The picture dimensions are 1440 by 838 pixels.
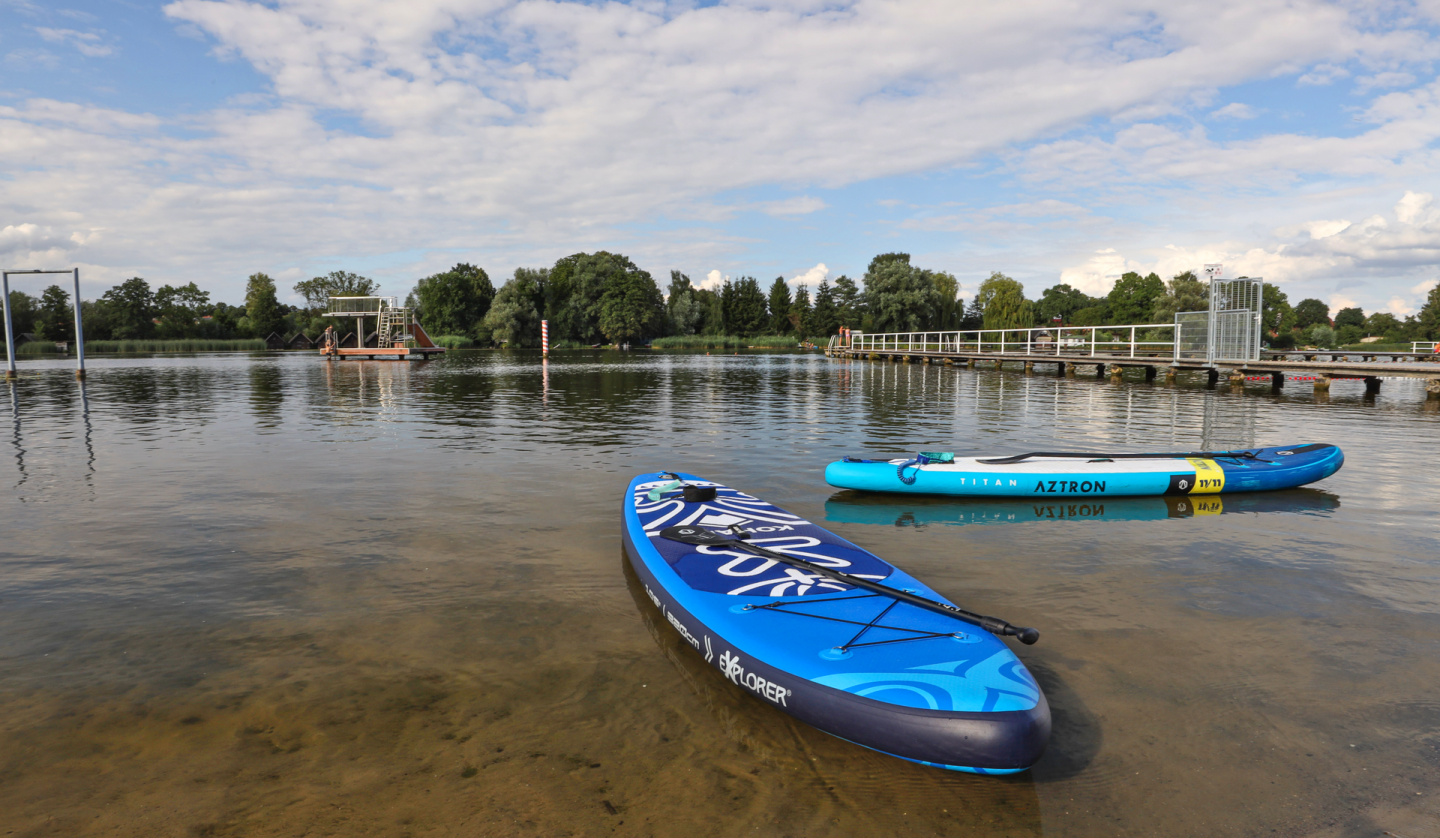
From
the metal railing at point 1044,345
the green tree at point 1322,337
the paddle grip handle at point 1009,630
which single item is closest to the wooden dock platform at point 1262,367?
the metal railing at point 1044,345

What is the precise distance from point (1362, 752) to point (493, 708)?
477cm

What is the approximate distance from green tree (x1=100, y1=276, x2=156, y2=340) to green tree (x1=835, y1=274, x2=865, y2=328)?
92567mm

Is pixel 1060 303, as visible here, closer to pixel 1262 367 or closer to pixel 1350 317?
pixel 1350 317

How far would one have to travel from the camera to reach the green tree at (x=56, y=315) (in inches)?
3597

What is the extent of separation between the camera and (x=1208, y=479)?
9.51m

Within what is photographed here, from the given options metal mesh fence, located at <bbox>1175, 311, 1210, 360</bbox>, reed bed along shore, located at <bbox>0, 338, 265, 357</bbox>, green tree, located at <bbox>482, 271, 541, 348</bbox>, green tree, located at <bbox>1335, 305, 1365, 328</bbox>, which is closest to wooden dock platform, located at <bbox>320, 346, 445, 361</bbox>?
green tree, located at <bbox>482, 271, 541, 348</bbox>

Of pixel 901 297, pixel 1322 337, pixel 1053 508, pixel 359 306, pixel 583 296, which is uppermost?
pixel 583 296

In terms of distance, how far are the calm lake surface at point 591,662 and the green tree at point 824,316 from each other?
8380 cm

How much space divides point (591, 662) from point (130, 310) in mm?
122081

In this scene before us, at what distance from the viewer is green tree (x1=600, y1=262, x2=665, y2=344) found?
92.8m

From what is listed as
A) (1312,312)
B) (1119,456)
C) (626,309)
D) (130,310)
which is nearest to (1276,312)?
(1312,312)

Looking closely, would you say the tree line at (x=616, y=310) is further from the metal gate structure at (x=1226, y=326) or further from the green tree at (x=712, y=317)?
the metal gate structure at (x=1226, y=326)

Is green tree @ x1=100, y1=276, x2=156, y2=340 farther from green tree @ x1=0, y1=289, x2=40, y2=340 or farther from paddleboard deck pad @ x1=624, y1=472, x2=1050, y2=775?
paddleboard deck pad @ x1=624, y1=472, x2=1050, y2=775

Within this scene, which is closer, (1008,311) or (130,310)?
(1008,311)
